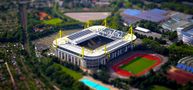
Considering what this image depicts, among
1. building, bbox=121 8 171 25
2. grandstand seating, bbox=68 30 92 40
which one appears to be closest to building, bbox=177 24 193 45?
building, bbox=121 8 171 25

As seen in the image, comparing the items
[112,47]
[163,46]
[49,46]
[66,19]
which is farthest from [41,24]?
[163,46]

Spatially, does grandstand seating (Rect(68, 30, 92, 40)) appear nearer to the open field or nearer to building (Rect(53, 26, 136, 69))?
building (Rect(53, 26, 136, 69))

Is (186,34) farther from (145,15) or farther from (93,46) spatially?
(93,46)

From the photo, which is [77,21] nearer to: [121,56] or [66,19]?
[66,19]

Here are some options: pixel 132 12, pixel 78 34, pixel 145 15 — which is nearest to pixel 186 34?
pixel 145 15

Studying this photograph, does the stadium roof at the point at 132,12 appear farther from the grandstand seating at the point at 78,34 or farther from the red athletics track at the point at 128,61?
the red athletics track at the point at 128,61

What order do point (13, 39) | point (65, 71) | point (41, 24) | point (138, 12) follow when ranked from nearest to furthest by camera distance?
point (65, 71)
point (13, 39)
point (41, 24)
point (138, 12)
